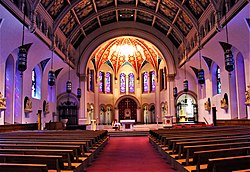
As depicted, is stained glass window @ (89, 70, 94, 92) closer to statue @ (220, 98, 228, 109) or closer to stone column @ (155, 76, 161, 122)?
stone column @ (155, 76, 161, 122)

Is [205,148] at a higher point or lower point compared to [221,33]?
lower

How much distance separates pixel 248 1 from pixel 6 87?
39.5 feet

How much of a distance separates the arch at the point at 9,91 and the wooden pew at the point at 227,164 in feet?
41.9

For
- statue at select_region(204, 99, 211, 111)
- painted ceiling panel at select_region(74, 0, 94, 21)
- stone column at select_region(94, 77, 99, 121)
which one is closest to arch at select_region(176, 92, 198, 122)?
statue at select_region(204, 99, 211, 111)

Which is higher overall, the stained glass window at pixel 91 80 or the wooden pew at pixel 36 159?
the stained glass window at pixel 91 80

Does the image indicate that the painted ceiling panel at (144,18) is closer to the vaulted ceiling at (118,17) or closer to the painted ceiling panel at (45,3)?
the vaulted ceiling at (118,17)

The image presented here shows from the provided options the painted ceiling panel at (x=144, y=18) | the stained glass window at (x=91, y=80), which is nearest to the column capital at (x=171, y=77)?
the painted ceiling panel at (x=144, y=18)

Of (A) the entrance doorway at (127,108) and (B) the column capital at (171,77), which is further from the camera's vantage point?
(A) the entrance doorway at (127,108)

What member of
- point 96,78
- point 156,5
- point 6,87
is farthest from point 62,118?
point 156,5

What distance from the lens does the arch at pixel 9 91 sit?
536 inches

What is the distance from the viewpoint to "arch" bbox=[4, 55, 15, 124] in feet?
44.7

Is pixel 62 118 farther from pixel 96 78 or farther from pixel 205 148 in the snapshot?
pixel 205 148

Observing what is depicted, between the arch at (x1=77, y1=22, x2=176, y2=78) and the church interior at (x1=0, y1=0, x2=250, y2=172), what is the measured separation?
90 millimetres

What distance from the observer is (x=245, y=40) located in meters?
12.5
